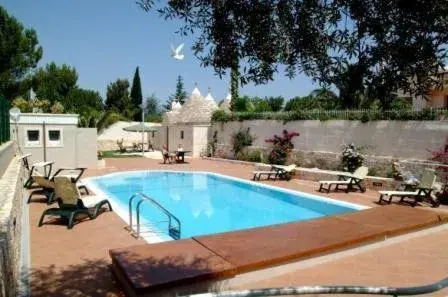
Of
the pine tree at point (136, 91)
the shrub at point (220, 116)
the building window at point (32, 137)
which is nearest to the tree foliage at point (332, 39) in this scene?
the building window at point (32, 137)

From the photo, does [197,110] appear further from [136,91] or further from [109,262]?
[136,91]

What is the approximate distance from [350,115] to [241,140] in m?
8.54

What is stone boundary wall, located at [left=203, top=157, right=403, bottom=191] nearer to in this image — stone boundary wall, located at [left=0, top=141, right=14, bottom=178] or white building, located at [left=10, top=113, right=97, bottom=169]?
white building, located at [left=10, top=113, right=97, bottom=169]

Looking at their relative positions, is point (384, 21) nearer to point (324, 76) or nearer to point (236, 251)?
point (324, 76)

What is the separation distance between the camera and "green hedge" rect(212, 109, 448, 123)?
14.4 metres

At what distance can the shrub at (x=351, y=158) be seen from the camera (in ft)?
53.1

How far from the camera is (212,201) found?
15.1 meters

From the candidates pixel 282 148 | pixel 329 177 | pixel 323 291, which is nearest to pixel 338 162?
pixel 329 177

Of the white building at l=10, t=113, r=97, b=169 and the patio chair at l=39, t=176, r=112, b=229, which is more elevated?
the white building at l=10, t=113, r=97, b=169

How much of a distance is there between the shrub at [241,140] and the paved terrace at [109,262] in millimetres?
15740

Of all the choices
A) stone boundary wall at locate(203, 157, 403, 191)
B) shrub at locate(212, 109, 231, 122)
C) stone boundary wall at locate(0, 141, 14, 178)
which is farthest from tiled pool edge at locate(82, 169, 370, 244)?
shrub at locate(212, 109, 231, 122)

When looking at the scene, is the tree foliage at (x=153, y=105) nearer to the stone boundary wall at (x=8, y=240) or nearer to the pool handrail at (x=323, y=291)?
the stone boundary wall at (x=8, y=240)

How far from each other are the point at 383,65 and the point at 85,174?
1737 cm

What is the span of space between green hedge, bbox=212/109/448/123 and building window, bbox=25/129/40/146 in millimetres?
12120
